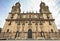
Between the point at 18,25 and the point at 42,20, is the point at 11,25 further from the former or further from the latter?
the point at 42,20

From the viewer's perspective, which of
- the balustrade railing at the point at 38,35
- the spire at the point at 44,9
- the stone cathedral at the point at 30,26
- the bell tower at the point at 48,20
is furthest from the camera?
the spire at the point at 44,9

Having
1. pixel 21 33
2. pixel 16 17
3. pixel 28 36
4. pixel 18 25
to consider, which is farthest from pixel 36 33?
pixel 16 17

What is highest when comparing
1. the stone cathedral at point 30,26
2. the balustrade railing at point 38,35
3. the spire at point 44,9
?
the spire at point 44,9

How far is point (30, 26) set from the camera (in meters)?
26.3

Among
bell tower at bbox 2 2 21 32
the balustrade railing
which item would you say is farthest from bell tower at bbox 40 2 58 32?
bell tower at bbox 2 2 21 32

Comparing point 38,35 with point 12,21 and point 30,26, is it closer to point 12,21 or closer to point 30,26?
point 30,26

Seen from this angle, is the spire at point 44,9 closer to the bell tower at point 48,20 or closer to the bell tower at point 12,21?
the bell tower at point 48,20

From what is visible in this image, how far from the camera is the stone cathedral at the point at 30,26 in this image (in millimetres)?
24188

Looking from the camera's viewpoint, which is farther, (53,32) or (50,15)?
(50,15)

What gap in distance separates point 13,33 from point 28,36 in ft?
11.7

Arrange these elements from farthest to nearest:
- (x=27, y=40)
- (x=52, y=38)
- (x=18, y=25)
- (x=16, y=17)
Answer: (x=16, y=17)
(x=18, y=25)
(x=52, y=38)
(x=27, y=40)

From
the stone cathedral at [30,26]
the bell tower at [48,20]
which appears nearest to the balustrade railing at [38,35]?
the stone cathedral at [30,26]

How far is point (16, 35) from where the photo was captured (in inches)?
→ 954

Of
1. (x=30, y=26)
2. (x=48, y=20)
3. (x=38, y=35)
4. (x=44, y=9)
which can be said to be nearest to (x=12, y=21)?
(x=30, y=26)
